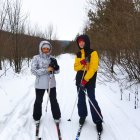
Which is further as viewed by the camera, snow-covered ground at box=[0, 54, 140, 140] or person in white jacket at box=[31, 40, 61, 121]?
Result: person in white jacket at box=[31, 40, 61, 121]

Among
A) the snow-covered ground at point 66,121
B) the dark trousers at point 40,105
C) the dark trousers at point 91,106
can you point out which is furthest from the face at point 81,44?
the snow-covered ground at point 66,121

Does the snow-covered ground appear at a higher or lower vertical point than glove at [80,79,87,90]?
lower

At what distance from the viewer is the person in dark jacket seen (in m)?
5.05

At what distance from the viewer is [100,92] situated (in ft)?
30.0

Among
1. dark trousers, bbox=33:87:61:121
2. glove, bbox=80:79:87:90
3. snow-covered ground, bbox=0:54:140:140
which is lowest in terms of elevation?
snow-covered ground, bbox=0:54:140:140

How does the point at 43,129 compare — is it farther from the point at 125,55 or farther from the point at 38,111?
the point at 125,55

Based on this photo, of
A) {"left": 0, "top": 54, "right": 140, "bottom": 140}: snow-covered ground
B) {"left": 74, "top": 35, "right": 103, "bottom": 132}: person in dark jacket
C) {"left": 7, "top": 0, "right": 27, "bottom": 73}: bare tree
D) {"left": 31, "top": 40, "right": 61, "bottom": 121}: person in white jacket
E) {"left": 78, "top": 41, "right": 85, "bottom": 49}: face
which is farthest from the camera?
{"left": 7, "top": 0, "right": 27, "bottom": 73}: bare tree

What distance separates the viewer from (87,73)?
5.04 metres

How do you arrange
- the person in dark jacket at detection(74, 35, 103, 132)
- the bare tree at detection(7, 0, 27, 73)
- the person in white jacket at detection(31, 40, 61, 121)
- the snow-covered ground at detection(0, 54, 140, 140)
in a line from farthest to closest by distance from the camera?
the bare tree at detection(7, 0, 27, 73)
the person in white jacket at detection(31, 40, 61, 121)
the person in dark jacket at detection(74, 35, 103, 132)
the snow-covered ground at detection(0, 54, 140, 140)

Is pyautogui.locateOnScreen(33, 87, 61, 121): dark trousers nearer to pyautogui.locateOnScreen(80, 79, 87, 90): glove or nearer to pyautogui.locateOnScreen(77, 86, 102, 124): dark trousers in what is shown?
pyautogui.locateOnScreen(77, 86, 102, 124): dark trousers

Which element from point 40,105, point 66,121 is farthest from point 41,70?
point 66,121

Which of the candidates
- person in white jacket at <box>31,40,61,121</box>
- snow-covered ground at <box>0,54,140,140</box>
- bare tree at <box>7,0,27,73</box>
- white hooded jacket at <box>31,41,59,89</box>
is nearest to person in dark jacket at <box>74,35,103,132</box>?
snow-covered ground at <box>0,54,140,140</box>

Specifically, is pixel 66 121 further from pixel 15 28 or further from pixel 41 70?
pixel 15 28

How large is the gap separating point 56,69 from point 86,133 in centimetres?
147
